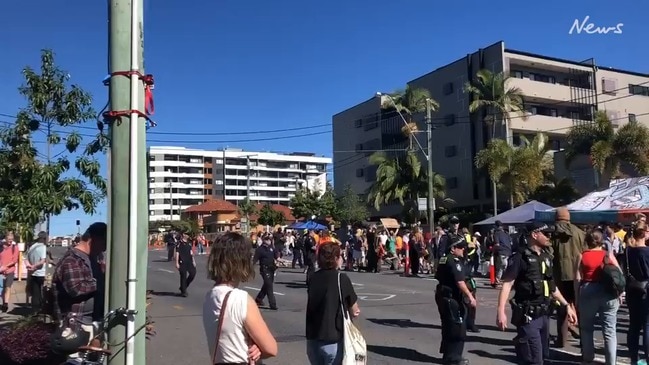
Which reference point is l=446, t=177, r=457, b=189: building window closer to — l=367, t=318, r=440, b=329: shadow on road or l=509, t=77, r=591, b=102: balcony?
l=509, t=77, r=591, b=102: balcony

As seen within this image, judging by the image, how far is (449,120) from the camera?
49.8m

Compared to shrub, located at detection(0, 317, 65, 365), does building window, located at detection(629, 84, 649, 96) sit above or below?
above

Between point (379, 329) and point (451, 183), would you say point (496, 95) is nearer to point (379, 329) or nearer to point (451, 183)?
point (451, 183)

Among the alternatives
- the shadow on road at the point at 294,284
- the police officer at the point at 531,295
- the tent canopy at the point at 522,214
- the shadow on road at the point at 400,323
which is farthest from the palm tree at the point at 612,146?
the police officer at the point at 531,295

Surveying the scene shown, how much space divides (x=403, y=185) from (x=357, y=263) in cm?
2080

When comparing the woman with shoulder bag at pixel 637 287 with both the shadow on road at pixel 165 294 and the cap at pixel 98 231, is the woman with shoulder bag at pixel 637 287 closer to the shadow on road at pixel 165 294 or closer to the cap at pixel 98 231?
the cap at pixel 98 231

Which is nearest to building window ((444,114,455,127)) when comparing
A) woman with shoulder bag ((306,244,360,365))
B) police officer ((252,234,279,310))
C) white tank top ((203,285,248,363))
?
police officer ((252,234,279,310))

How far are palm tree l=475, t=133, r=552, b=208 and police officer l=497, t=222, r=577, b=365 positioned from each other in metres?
31.7

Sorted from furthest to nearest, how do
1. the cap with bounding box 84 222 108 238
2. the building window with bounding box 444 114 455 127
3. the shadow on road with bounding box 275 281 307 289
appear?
the building window with bounding box 444 114 455 127 → the shadow on road with bounding box 275 281 307 289 → the cap with bounding box 84 222 108 238

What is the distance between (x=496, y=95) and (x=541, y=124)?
22.5 feet

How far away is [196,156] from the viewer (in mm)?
132625

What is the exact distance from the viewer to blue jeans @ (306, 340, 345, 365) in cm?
564

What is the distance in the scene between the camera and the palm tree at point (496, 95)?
135 ft

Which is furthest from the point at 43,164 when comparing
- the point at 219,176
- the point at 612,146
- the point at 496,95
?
the point at 219,176
